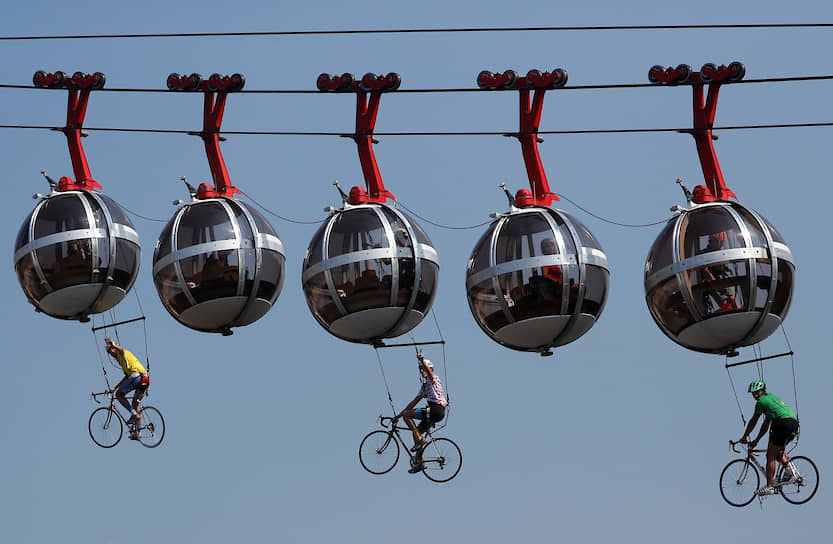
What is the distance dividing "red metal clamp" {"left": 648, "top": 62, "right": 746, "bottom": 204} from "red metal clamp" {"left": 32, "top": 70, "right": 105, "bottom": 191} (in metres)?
8.78

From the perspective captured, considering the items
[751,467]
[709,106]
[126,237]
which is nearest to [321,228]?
[126,237]

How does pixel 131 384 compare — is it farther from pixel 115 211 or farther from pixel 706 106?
pixel 706 106

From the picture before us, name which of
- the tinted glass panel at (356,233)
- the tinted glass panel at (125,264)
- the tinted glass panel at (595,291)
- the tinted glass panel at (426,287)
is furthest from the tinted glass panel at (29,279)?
the tinted glass panel at (595,291)

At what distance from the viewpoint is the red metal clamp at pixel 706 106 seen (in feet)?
109

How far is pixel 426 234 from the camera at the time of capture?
34281mm

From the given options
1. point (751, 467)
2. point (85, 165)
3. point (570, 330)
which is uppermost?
point (85, 165)

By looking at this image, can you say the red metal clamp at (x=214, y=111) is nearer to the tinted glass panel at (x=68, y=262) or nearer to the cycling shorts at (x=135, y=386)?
the tinted glass panel at (x=68, y=262)

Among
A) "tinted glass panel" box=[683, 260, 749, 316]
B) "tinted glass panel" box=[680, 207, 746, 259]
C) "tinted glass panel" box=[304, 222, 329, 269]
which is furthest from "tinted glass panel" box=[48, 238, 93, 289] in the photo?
"tinted glass panel" box=[683, 260, 749, 316]

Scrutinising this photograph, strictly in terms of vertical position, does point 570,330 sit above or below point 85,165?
below

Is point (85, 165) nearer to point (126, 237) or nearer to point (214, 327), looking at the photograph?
point (126, 237)

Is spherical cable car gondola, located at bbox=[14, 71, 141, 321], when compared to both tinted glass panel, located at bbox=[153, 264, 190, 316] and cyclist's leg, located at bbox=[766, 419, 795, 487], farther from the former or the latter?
cyclist's leg, located at bbox=[766, 419, 795, 487]

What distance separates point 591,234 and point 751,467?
25.2 feet

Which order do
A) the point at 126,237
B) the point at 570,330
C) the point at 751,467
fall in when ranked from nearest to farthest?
the point at 570,330
the point at 126,237
the point at 751,467

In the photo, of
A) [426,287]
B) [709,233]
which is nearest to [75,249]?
[426,287]
